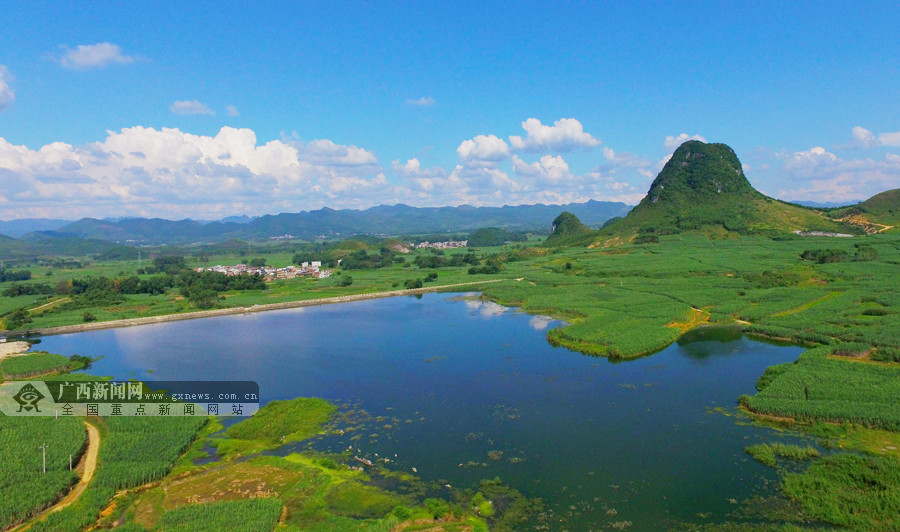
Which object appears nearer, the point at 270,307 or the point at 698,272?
the point at 270,307

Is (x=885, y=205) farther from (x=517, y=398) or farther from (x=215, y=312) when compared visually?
(x=215, y=312)

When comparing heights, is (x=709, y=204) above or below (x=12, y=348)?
above

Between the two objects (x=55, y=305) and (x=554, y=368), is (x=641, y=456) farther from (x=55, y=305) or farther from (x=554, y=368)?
(x=55, y=305)

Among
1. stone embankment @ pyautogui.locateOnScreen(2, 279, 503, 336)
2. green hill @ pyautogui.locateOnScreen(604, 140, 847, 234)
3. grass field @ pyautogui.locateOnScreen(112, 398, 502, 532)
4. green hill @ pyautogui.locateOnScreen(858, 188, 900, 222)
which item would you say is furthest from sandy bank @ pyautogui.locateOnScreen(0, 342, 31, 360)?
green hill @ pyautogui.locateOnScreen(858, 188, 900, 222)

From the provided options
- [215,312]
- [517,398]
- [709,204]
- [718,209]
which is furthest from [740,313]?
[709,204]

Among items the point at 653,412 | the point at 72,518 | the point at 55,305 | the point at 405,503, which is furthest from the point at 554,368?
the point at 55,305

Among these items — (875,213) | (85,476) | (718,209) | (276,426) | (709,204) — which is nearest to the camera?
(85,476)
